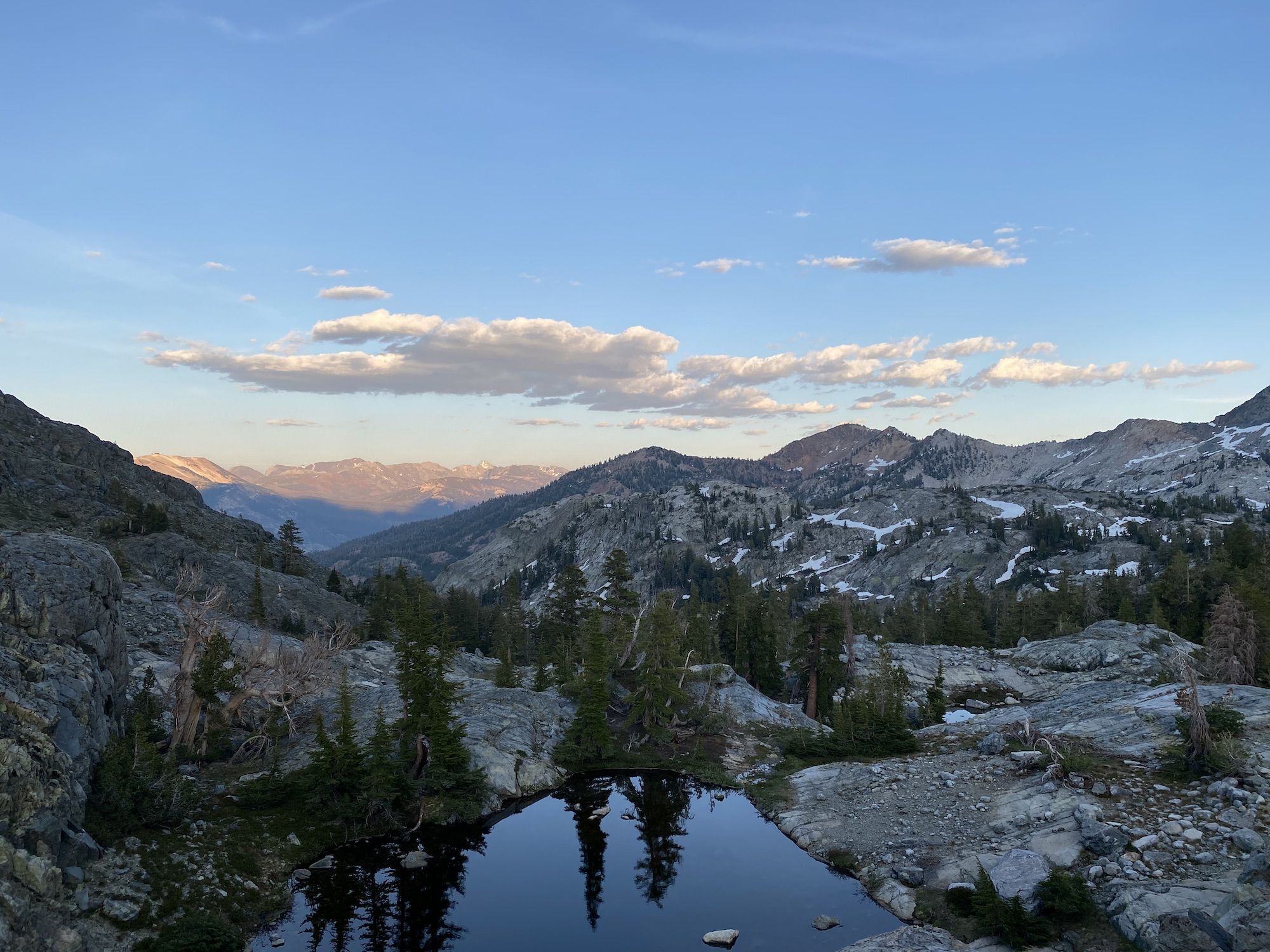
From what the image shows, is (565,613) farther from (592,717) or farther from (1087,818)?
(1087,818)

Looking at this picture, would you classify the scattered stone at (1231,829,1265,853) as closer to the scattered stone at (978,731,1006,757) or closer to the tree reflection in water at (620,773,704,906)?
the scattered stone at (978,731,1006,757)

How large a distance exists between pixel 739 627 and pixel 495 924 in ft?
189

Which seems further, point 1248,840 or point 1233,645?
point 1233,645

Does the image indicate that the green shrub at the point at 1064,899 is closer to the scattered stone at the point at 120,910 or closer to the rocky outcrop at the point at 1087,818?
the rocky outcrop at the point at 1087,818

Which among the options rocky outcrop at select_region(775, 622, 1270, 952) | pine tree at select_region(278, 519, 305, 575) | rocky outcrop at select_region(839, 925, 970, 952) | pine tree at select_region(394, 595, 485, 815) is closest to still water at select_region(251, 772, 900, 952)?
rocky outcrop at select_region(839, 925, 970, 952)

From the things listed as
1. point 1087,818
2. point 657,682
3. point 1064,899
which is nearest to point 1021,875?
point 1064,899

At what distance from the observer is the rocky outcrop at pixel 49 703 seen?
2658 centimetres

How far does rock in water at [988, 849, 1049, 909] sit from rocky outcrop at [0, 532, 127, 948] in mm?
38658

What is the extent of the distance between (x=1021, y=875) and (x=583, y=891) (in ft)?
75.2

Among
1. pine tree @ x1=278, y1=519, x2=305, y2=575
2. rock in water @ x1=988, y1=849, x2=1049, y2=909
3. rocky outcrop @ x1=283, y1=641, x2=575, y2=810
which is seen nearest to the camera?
rock in water @ x1=988, y1=849, x2=1049, y2=909

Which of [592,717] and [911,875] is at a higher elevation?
[592,717]

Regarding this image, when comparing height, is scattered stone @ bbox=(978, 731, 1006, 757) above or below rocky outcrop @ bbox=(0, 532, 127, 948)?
below

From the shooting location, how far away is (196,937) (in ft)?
97.9

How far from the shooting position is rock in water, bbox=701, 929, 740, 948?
3494cm
